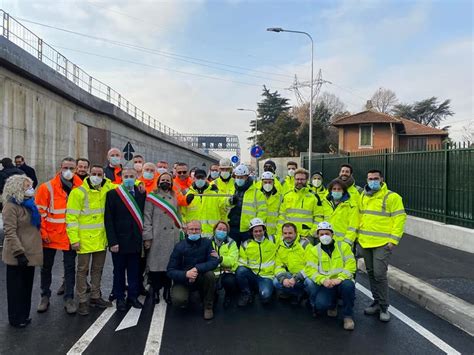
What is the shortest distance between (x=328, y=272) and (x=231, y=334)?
4.92 ft

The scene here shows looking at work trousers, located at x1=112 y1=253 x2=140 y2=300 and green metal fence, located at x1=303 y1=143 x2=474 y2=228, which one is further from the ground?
green metal fence, located at x1=303 y1=143 x2=474 y2=228

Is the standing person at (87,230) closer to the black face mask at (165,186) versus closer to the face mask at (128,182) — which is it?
the face mask at (128,182)

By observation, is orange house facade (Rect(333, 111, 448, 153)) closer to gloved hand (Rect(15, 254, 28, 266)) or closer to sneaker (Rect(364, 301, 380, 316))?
sneaker (Rect(364, 301, 380, 316))

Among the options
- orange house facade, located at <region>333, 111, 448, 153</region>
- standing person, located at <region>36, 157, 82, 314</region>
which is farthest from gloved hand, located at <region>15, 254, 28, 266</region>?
orange house facade, located at <region>333, 111, 448, 153</region>

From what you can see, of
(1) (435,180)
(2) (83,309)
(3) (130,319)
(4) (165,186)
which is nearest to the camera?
(3) (130,319)

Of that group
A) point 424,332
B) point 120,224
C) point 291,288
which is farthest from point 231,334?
point 424,332

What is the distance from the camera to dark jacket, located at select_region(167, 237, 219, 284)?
5215 millimetres

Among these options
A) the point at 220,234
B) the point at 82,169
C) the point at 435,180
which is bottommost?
the point at 220,234

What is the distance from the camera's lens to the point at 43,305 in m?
5.17

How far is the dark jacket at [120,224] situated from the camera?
17.1ft

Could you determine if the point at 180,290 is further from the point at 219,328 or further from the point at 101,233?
the point at 101,233

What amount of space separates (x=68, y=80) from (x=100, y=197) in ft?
38.4

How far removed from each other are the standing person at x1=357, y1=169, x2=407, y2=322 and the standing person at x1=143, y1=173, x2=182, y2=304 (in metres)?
2.58

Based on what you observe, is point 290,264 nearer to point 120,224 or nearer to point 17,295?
point 120,224
